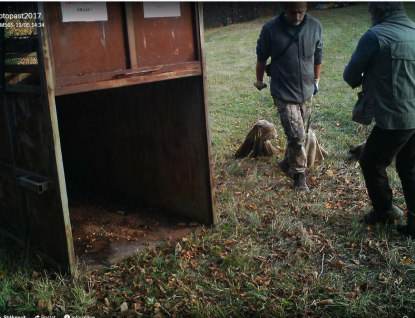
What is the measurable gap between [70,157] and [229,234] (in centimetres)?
312

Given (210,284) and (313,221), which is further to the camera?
(313,221)

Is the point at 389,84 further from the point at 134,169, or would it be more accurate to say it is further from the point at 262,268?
the point at 134,169

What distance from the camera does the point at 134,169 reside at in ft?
19.0

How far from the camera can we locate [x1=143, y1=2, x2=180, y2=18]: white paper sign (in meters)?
4.28

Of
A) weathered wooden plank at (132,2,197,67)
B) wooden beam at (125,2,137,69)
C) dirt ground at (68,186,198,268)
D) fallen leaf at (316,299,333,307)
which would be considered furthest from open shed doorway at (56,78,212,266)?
fallen leaf at (316,299,333,307)

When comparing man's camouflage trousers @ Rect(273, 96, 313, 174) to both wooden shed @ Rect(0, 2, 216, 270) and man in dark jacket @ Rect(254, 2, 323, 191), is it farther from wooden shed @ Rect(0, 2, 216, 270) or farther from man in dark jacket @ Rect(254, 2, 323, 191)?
wooden shed @ Rect(0, 2, 216, 270)

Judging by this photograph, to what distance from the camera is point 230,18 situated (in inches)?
866

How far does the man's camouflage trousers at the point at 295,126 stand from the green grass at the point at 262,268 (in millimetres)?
359

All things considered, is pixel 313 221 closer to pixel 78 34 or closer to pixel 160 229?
pixel 160 229

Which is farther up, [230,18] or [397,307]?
[230,18]

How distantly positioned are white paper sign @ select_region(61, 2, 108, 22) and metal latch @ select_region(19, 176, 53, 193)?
4.17 ft

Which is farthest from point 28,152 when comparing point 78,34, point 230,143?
point 230,143

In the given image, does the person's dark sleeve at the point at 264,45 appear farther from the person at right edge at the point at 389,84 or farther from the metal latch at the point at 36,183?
the metal latch at the point at 36,183

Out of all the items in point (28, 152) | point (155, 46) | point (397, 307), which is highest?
point (155, 46)
